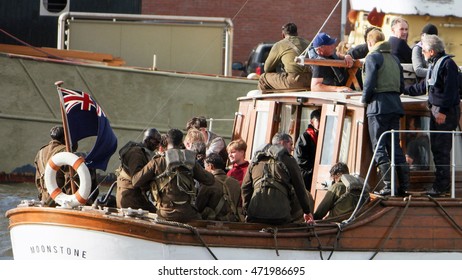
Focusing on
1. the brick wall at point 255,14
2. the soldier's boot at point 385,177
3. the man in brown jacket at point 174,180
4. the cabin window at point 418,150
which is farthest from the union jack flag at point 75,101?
the brick wall at point 255,14

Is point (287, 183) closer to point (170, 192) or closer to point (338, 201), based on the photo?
point (338, 201)

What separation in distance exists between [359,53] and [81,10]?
44.5 ft

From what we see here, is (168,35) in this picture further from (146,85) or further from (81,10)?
(81,10)

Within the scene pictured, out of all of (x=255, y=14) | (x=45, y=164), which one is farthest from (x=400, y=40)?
(x=255, y=14)

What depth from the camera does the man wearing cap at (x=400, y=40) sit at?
16.2 m

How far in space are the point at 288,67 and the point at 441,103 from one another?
8.23 feet

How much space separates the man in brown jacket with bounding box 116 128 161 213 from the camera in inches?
547

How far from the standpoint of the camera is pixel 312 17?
1388 inches

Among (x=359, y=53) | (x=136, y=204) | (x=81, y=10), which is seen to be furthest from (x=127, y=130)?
(x=136, y=204)

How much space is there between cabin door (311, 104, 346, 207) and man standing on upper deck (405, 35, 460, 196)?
104 cm

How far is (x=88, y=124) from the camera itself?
581 inches

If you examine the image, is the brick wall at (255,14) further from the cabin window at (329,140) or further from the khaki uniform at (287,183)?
the khaki uniform at (287,183)

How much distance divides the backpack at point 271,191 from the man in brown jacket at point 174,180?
1.73 feet

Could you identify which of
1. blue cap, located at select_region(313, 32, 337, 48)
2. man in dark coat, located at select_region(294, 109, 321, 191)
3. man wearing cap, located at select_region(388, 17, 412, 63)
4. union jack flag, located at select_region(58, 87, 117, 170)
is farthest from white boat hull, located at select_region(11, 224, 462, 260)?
man wearing cap, located at select_region(388, 17, 412, 63)
